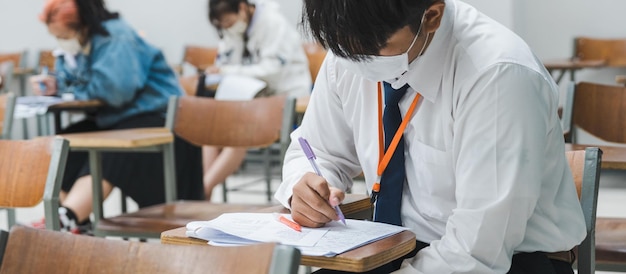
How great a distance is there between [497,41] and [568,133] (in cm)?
141

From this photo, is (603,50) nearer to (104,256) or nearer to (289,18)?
(289,18)

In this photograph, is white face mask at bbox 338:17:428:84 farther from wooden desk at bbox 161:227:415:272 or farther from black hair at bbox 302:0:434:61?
wooden desk at bbox 161:227:415:272

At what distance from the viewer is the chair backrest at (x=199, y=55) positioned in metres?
6.55

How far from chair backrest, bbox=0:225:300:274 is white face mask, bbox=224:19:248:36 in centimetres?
365

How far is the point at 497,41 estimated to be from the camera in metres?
1.31

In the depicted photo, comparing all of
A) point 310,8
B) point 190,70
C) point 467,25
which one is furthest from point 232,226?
point 190,70

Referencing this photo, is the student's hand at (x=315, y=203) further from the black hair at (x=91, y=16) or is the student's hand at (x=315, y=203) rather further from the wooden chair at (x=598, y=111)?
the black hair at (x=91, y=16)

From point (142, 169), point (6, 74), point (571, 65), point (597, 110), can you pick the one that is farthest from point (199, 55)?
point (597, 110)

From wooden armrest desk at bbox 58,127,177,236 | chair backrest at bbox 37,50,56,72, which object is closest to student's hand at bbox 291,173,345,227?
A: wooden armrest desk at bbox 58,127,177,236

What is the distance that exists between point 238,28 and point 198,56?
201 cm

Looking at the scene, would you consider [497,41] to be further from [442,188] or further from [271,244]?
[271,244]

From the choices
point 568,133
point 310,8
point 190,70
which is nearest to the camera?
point 310,8

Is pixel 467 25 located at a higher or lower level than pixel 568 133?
higher

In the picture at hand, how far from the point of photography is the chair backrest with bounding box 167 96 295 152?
2840mm
